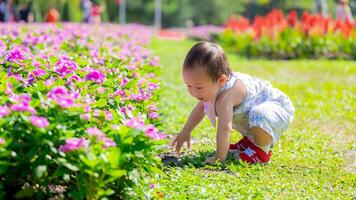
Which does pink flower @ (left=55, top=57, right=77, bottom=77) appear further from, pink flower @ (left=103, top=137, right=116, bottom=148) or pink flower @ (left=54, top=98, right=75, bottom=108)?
pink flower @ (left=103, top=137, right=116, bottom=148)

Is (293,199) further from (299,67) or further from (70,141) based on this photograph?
(299,67)

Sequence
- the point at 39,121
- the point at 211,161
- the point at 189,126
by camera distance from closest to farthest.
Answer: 1. the point at 39,121
2. the point at 211,161
3. the point at 189,126

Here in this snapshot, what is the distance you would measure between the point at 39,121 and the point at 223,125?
1.54 m

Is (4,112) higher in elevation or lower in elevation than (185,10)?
higher

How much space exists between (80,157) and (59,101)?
0.85ft

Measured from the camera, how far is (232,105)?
12.7ft

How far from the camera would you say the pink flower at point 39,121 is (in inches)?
96.9

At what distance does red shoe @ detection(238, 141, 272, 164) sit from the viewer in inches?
158

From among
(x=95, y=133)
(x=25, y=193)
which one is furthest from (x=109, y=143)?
(x=25, y=193)

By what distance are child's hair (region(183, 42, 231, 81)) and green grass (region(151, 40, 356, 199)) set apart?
608 millimetres

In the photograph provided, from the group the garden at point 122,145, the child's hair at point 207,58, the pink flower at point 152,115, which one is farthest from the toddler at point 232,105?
the pink flower at point 152,115

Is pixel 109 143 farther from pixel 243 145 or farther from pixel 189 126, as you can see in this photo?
pixel 243 145

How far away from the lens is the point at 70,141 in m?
2.54

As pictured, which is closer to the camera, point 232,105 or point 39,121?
point 39,121
